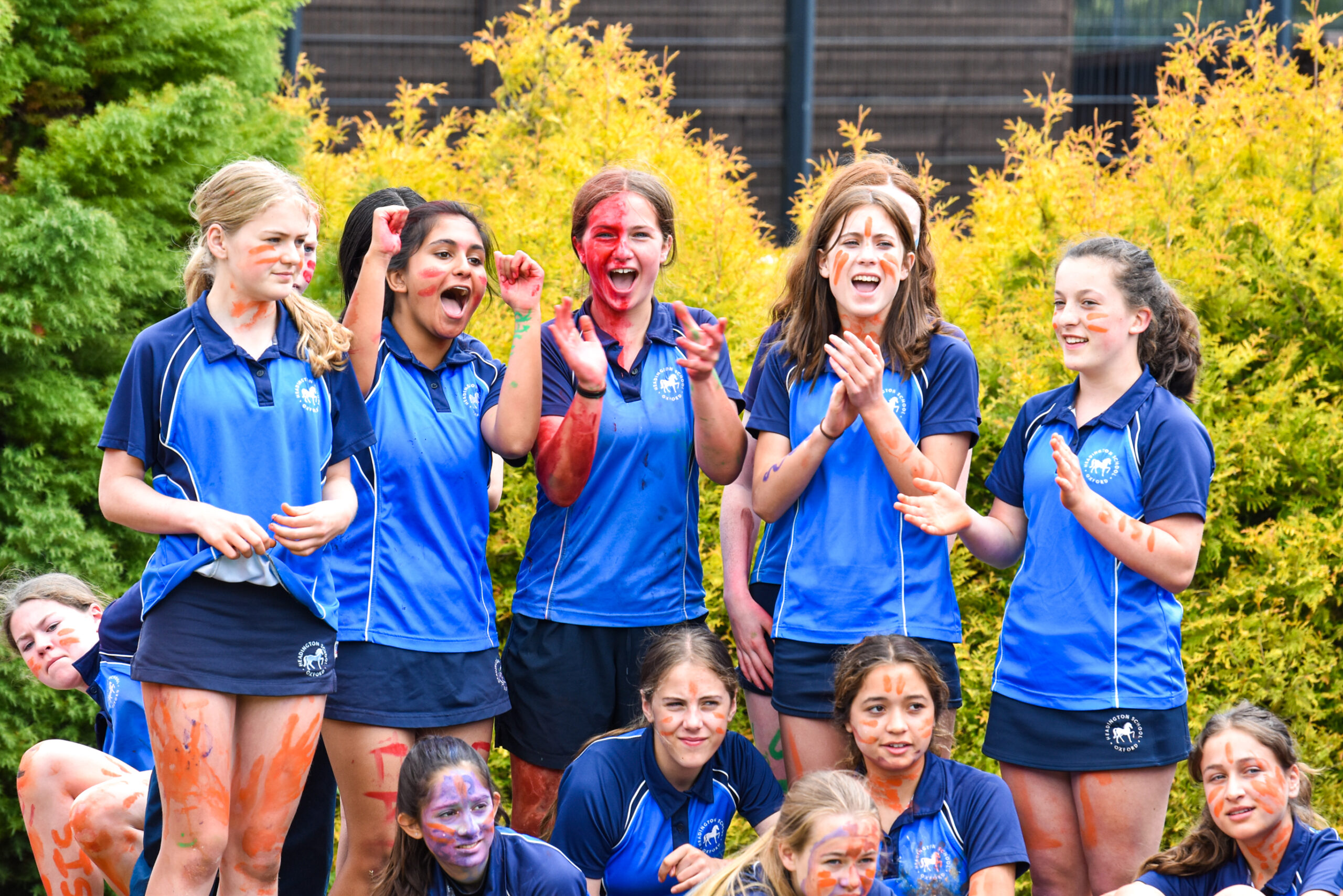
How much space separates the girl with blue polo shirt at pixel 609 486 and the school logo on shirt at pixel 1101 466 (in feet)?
2.81

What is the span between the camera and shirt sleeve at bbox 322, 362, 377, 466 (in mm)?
2939

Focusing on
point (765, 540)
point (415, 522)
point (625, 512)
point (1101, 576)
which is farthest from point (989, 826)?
point (415, 522)

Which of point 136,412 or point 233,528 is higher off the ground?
point 136,412

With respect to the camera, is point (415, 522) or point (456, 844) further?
point (415, 522)

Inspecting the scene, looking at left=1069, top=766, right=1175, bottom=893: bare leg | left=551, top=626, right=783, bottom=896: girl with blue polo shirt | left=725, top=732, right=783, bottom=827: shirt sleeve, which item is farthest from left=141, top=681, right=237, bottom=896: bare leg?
left=1069, top=766, right=1175, bottom=893: bare leg

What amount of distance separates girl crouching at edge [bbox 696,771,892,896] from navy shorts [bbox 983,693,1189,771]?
0.42 meters

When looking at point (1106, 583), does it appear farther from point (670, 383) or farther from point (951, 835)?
point (670, 383)

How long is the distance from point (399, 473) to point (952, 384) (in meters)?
1.38

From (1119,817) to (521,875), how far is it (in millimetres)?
1385

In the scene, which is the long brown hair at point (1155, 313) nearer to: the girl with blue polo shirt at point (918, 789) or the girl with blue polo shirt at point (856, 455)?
the girl with blue polo shirt at point (856, 455)

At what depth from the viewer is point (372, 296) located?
306 centimetres

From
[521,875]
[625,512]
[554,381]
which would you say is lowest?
[521,875]

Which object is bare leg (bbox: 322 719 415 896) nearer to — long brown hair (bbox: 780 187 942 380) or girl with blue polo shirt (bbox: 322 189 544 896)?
girl with blue polo shirt (bbox: 322 189 544 896)

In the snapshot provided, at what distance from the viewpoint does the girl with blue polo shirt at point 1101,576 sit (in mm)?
2961
